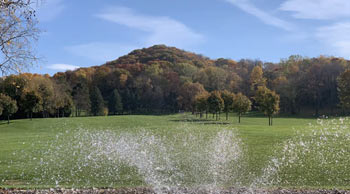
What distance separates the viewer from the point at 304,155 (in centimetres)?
1611

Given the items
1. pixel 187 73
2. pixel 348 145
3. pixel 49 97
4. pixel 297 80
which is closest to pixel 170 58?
pixel 187 73

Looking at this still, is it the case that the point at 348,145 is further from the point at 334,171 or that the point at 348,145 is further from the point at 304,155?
the point at 334,171

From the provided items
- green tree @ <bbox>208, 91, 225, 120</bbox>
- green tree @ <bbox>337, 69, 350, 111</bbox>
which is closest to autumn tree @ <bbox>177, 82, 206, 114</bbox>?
green tree @ <bbox>208, 91, 225, 120</bbox>

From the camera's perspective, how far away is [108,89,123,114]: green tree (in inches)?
3297

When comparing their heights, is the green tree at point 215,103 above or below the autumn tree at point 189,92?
below

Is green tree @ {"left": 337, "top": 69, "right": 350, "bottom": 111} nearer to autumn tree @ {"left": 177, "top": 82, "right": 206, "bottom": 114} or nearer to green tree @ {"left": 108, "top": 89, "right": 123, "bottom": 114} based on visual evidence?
autumn tree @ {"left": 177, "top": 82, "right": 206, "bottom": 114}

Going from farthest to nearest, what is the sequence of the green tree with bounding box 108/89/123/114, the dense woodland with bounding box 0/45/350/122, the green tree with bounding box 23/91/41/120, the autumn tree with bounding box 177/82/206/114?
the green tree with bounding box 108/89/123/114 → the autumn tree with bounding box 177/82/206/114 → the dense woodland with bounding box 0/45/350/122 → the green tree with bounding box 23/91/41/120

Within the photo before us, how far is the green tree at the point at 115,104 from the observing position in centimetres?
8375

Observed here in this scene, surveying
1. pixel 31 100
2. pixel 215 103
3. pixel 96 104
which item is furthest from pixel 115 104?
pixel 215 103

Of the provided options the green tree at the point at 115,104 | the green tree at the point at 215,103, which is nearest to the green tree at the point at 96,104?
the green tree at the point at 115,104

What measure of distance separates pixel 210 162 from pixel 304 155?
17.0ft

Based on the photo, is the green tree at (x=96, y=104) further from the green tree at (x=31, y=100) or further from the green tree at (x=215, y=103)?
the green tree at (x=215, y=103)

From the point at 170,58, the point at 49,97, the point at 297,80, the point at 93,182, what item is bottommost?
the point at 93,182

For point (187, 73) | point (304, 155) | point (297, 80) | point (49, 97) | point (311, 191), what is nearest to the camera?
point (311, 191)
